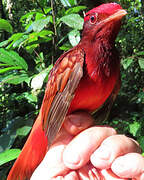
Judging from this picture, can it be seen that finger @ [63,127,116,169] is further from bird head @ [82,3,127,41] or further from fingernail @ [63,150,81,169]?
bird head @ [82,3,127,41]

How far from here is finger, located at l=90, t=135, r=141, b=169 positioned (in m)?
1.11

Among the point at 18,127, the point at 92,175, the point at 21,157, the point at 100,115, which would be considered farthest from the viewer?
the point at 18,127

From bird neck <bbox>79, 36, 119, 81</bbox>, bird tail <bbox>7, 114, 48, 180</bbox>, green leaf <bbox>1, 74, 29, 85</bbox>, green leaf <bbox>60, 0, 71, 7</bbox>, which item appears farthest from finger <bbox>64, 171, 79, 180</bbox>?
green leaf <bbox>60, 0, 71, 7</bbox>

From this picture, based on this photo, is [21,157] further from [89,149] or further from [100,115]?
[100,115]

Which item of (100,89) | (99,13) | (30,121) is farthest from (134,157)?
(30,121)

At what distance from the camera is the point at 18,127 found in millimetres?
1922

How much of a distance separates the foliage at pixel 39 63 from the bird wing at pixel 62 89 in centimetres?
35

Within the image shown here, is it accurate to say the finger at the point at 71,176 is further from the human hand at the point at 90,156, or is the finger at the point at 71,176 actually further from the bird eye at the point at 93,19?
the bird eye at the point at 93,19

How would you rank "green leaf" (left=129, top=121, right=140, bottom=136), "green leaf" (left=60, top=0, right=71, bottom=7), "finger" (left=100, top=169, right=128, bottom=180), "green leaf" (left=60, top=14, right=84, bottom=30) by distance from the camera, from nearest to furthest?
"finger" (left=100, top=169, right=128, bottom=180)
"green leaf" (left=60, top=14, right=84, bottom=30)
"green leaf" (left=60, top=0, right=71, bottom=7)
"green leaf" (left=129, top=121, right=140, bottom=136)

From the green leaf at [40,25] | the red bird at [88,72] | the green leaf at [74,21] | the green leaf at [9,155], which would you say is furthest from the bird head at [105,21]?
the green leaf at [9,155]

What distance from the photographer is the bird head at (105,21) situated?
1.21m

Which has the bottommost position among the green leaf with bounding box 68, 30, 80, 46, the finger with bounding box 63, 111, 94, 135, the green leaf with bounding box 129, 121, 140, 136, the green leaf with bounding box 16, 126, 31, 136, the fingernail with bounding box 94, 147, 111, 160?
the green leaf with bounding box 129, 121, 140, 136

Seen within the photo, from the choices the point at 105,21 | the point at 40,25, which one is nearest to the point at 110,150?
the point at 105,21

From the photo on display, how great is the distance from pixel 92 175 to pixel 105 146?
199mm
